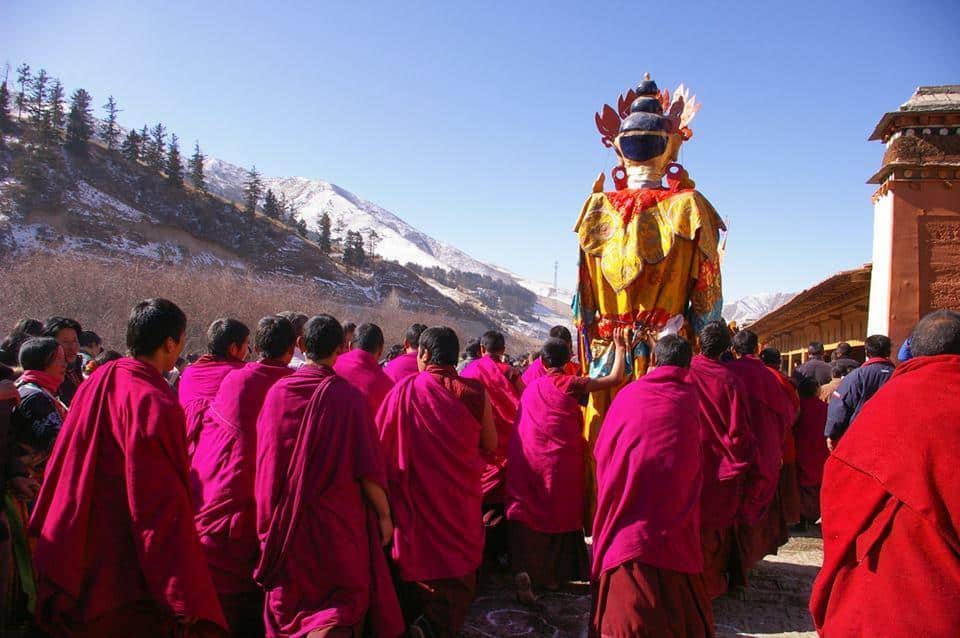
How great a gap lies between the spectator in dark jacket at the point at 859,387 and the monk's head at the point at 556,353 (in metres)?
2.49

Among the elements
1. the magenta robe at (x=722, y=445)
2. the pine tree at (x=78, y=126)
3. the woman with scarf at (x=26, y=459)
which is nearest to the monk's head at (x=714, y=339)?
the magenta robe at (x=722, y=445)

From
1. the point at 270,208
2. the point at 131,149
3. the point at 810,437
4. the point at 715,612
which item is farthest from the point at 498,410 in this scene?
Result: the point at 270,208

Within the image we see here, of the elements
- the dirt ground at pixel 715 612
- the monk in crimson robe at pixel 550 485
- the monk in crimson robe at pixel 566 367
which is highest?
the monk in crimson robe at pixel 566 367

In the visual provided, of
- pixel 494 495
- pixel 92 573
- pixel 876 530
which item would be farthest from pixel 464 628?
pixel 876 530

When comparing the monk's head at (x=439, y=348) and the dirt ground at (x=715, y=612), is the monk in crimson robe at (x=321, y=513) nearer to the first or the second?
the monk's head at (x=439, y=348)

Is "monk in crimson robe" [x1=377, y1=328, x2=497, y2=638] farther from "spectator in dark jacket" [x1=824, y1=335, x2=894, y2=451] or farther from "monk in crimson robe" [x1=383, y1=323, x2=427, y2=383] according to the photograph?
"spectator in dark jacket" [x1=824, y1=335, x2=894, y2=451]

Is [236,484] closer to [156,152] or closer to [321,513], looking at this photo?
[321,513]

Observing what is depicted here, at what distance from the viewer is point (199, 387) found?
4047 mm

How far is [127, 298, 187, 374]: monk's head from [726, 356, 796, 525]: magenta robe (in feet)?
12.1

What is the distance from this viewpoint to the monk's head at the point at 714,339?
4613mm

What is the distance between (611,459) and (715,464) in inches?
57.2

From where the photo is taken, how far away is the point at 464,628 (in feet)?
14.3

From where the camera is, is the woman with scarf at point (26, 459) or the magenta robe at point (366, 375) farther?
the magenta robe at point (366, 375)

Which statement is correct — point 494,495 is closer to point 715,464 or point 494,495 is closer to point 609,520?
point 715,464
